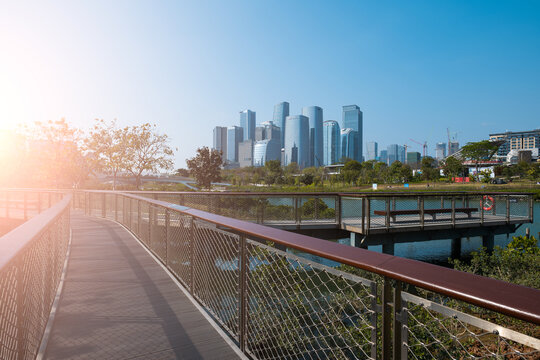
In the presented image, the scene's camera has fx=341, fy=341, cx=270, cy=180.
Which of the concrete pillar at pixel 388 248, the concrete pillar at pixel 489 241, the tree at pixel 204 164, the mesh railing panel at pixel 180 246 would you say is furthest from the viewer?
the tree at pixel 204 164

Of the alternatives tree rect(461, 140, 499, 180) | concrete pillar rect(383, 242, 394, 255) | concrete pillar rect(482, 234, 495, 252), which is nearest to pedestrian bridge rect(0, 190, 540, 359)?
concrete pillar rect(383, 242, 394, 255)

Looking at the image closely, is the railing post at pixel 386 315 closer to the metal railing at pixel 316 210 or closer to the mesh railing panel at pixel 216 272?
the mesh railing panel at pixel 216 272

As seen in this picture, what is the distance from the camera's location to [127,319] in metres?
3.22

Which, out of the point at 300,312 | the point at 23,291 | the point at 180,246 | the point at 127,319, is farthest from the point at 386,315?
the point at 180,246

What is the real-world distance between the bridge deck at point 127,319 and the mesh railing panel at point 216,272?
0.61 feet

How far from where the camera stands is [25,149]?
27.8 metres

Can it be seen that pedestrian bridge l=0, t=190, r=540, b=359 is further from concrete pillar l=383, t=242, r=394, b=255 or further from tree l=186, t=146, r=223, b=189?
tree l=186, t=146, r=223, b=189

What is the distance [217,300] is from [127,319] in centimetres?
87

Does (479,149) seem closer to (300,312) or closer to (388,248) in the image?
(388,248)

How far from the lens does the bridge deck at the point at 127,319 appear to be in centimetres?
266

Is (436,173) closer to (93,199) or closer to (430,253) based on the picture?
(430,253)

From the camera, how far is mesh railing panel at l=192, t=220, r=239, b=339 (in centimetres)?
319

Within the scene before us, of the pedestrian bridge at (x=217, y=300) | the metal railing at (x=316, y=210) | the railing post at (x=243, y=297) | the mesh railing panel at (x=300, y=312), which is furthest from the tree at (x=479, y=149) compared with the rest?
the railing post at (x=243, y=297)

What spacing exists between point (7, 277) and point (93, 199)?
1461 centimetres
